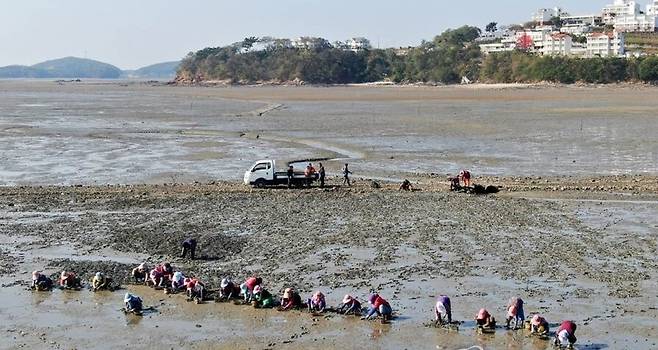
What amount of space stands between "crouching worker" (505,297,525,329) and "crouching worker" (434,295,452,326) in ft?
4.30

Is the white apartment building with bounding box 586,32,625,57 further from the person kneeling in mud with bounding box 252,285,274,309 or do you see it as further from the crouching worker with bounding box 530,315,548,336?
the crouching worker with bounding box 530,315,548,336

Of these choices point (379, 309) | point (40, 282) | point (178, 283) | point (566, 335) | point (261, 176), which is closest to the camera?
point (566, 335)

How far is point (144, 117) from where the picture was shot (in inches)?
3501

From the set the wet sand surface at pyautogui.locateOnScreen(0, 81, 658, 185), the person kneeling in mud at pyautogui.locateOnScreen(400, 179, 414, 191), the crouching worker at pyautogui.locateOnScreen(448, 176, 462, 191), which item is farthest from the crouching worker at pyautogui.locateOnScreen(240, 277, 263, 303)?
the wet sand surface at pyautogui.locateOnScreen(0, 81, 658, 185)

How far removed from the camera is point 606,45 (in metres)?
188

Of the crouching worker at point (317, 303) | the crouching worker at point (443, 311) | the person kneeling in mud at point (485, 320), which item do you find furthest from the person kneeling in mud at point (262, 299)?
the person kneeling in mud at point (485, 320)

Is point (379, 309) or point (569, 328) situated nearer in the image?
point (569, 328)

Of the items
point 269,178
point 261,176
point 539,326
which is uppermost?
point 261,176

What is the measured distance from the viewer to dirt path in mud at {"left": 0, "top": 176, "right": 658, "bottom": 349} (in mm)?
18828

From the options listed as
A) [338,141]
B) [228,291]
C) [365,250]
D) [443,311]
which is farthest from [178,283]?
[338,141]

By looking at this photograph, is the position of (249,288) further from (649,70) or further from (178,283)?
(649,70)

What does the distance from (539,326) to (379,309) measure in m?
3.60

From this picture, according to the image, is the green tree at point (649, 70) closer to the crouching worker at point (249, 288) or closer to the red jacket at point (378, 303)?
the crouching worker at point (249, 288)

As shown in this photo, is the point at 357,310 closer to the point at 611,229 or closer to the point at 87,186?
the point at 611,229
